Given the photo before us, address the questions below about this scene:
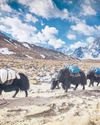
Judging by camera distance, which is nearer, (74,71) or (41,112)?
(41,112)

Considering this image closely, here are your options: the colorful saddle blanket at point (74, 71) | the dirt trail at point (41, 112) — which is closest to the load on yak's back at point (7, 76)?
the dirt trail at point (41, 112)

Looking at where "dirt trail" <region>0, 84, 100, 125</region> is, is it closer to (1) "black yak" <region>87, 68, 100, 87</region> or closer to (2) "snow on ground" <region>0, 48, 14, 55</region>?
(1) "black yak" <region>87, 68, 100, 87</region>

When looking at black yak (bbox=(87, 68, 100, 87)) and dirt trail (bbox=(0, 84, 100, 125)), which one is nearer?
dirt trail (bbox=(0, 84, 100, 125))

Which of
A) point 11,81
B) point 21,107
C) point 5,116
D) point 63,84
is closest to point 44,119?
point 5,116

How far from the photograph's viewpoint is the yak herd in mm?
16656

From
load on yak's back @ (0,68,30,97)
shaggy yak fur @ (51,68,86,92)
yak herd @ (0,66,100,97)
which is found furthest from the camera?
shaggy yak fur @ (51,68,86,92)

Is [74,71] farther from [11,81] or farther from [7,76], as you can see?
[7,76]

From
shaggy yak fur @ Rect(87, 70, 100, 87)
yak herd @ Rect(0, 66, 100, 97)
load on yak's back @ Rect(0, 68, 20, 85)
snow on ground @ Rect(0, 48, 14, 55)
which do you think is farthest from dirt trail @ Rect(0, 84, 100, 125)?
snow on ground @ Rect(0, 48, 14, 55)

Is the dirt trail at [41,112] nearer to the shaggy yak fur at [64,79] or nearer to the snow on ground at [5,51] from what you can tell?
the shaggy yak fur at [64,79]

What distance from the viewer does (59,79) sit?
20.2m

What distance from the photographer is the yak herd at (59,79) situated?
16656 millimetres

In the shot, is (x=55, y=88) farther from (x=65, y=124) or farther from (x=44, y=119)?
(x=65, y=124)

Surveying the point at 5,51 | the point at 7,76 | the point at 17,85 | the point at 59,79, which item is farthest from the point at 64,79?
the point at 5,51

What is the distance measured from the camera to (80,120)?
7523 millimetres
